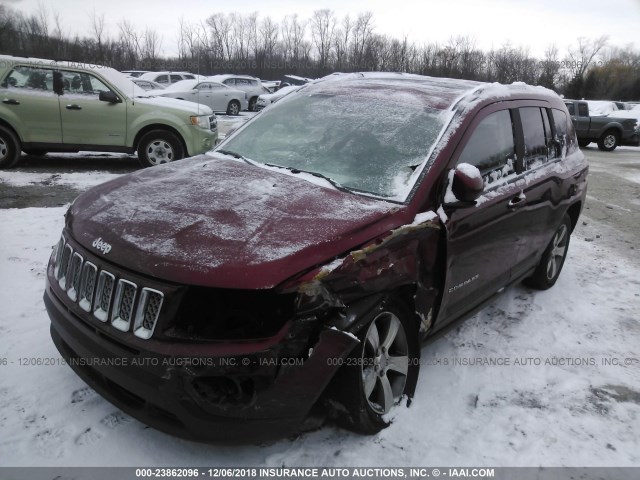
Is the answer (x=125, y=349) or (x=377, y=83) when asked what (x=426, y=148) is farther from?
(x=125, y=349)

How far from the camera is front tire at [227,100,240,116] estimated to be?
20938 millimetres

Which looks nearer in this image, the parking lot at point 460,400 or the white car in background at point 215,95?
the parking lot at point 460,400

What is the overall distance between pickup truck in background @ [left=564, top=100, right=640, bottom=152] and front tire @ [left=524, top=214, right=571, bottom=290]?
15.2 metres

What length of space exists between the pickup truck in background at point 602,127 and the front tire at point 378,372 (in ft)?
59.2

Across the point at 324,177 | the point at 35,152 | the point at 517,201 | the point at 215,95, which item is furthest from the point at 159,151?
the point at 215,95

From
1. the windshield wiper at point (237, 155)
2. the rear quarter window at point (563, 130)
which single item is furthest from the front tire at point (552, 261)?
the windshield wiper at point (237, 155)

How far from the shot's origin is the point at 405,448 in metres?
2.53

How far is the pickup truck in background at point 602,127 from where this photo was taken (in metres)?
18.0

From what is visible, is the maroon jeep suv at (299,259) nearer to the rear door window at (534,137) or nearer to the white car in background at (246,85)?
the rear door window at (534,137)

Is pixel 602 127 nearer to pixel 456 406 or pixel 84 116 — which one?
pixel 84 116

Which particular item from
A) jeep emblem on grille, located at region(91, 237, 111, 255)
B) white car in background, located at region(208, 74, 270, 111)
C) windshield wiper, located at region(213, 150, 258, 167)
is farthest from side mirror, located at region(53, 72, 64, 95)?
white car in background, located at region(208, 74, 270, 111)

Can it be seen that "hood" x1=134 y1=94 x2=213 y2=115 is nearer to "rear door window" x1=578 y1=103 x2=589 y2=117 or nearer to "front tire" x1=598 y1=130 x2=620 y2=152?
"rear door window" x1=578 y1=103 x2=589 y2=117

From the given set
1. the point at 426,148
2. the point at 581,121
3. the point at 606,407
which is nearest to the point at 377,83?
the point at 426,148

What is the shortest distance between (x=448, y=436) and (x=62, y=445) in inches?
75.8
